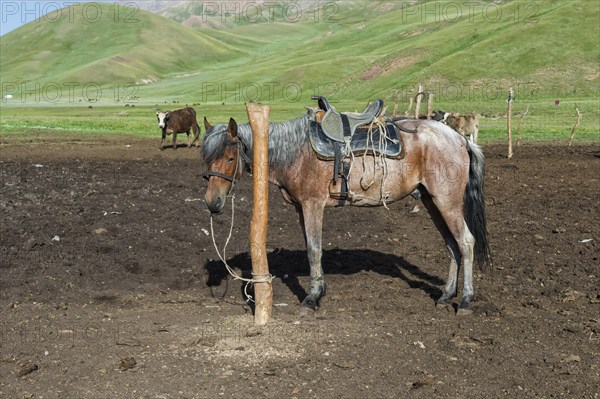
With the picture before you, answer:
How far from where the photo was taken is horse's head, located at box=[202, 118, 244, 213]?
8.09 m

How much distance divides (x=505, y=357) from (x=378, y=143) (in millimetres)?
3324

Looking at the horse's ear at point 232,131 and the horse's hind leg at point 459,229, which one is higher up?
the horse's ear at point 232,131

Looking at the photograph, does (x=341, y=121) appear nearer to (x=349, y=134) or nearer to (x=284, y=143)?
(x=349, y=134)

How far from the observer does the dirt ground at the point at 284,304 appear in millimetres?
6707

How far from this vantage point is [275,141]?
8.59 m

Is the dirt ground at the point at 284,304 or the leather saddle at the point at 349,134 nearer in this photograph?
the dirt ground at the point at 284,304

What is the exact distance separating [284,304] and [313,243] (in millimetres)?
1193

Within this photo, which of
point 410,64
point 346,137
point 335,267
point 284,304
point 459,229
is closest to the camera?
point 346,137

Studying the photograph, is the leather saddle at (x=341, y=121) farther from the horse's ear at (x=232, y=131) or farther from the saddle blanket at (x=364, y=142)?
the horse's ear at (x=232, y=131)

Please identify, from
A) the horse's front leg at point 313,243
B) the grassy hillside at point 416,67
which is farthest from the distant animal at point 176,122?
the grassy hillside at point 416,67

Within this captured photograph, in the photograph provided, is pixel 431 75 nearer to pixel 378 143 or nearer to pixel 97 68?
pixel 378 143

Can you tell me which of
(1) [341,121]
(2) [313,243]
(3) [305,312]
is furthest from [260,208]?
(1) [341,121]

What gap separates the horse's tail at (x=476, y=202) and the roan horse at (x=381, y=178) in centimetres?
1

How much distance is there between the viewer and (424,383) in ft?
21.6
